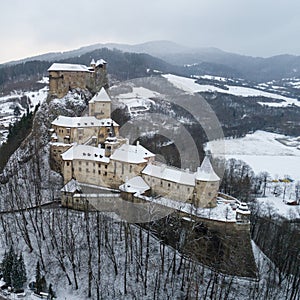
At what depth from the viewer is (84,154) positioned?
→ 140ft

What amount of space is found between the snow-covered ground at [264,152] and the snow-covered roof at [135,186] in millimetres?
45785

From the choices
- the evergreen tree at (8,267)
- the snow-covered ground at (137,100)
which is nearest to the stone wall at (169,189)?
the evergreen tree at (8,267)

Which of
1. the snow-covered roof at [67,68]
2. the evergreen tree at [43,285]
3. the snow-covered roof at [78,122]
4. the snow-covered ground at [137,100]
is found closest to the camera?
the evergreen tree at [43,285]

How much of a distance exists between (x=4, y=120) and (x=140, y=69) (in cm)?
8296

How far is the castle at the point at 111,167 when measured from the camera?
123 ft

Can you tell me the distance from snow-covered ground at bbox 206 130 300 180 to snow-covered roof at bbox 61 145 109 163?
151ft

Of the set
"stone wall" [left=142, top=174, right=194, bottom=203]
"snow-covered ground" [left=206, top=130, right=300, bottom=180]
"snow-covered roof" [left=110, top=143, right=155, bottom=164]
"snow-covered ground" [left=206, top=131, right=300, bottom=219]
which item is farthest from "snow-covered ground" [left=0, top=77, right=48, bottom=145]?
"stone wall" [left=142, top=174, right=194, bottom=203]

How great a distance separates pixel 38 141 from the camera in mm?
48750

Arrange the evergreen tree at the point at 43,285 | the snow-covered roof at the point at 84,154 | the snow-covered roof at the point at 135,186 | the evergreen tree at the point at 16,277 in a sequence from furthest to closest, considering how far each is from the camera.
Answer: the snow-covered roof at the point at 84,154 → the snow-covered roof at the point at 135,186 → the evergreen tree at the point at 43,285 → the evergreen tree at the point at 16,277

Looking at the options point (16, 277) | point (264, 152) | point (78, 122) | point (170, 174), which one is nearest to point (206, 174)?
point (170, 174)

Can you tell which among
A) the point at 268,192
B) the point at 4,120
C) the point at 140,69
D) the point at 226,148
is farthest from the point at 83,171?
the point at 140,69

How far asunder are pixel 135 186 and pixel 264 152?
228 feet

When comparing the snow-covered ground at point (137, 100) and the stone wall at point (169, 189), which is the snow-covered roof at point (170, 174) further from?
the snow-covered ground at point (137, 100)

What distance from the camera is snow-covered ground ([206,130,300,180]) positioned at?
84312 millimetres
